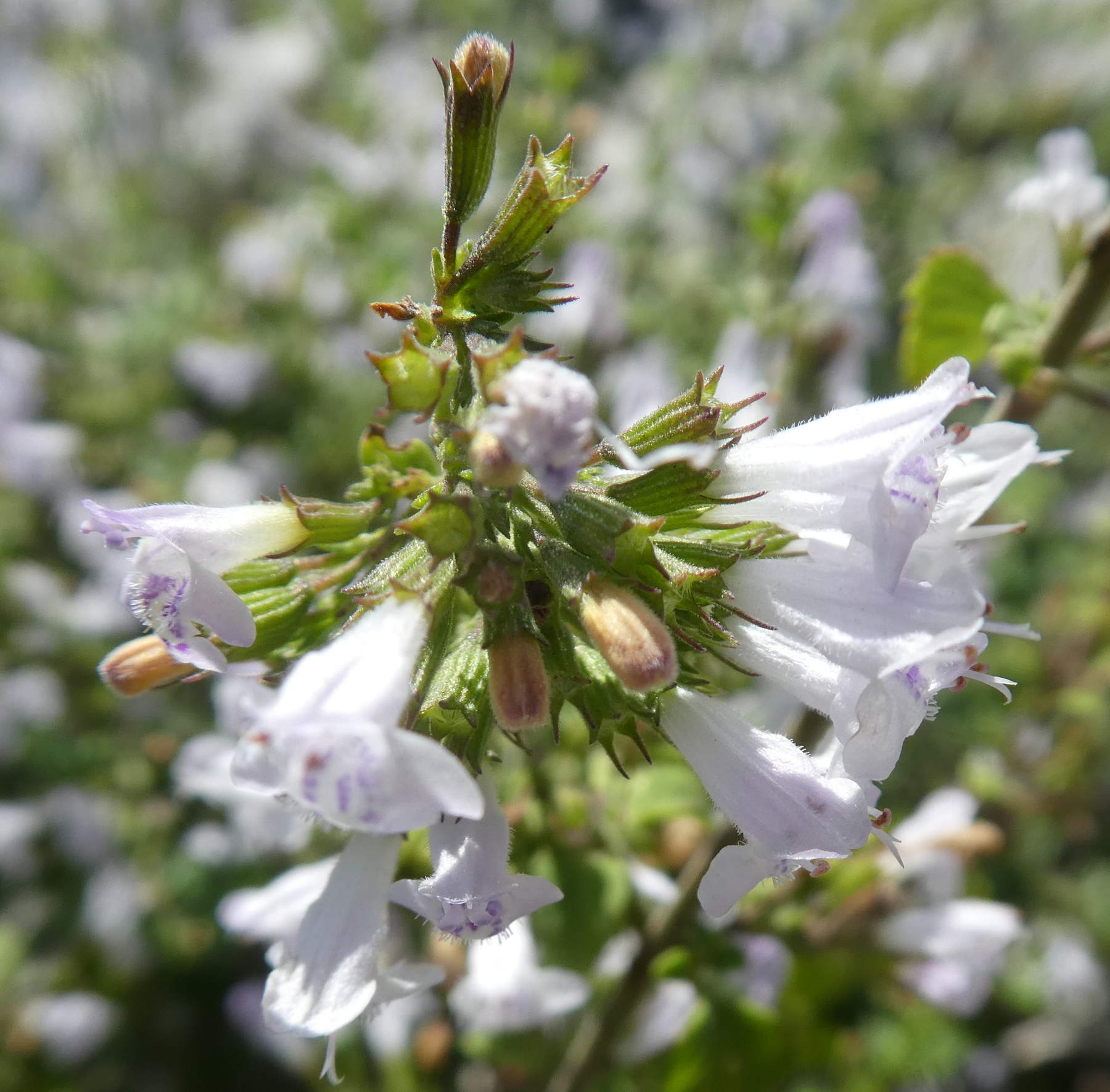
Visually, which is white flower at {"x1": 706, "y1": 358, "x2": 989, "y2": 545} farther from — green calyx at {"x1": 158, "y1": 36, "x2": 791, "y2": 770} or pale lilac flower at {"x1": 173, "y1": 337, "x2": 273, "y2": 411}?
pale lilac flower at {"x1": 173, "y1": 337, "x2": 273, "y2": 411}

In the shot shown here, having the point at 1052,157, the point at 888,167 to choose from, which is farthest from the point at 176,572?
the point at 888,167

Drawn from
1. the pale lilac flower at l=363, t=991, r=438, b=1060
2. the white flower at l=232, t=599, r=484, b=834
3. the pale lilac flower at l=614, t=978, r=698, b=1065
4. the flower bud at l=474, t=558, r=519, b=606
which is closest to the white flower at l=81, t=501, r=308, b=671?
the white flower at l=232, t=599, r=484, b=834

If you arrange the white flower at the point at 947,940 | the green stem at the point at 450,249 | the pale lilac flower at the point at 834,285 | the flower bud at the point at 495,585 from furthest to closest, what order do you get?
the pale lilac flower at the point at 834,285 < the white flower at the point at 947,940 < the green stem at the point at 450,249 < the flower bud at the point at 495,585

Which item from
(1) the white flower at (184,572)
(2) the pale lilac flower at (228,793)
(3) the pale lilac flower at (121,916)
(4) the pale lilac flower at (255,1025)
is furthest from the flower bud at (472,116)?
(3) the pale lilac flower at (121,916)

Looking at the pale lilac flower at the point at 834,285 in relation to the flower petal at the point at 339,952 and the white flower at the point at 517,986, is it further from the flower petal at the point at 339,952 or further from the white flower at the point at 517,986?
the flower petal at the point at 339,952

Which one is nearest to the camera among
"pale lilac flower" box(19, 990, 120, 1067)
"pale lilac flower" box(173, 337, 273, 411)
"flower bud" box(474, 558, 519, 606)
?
"flower bud" box(474, 558, 519, 606)
